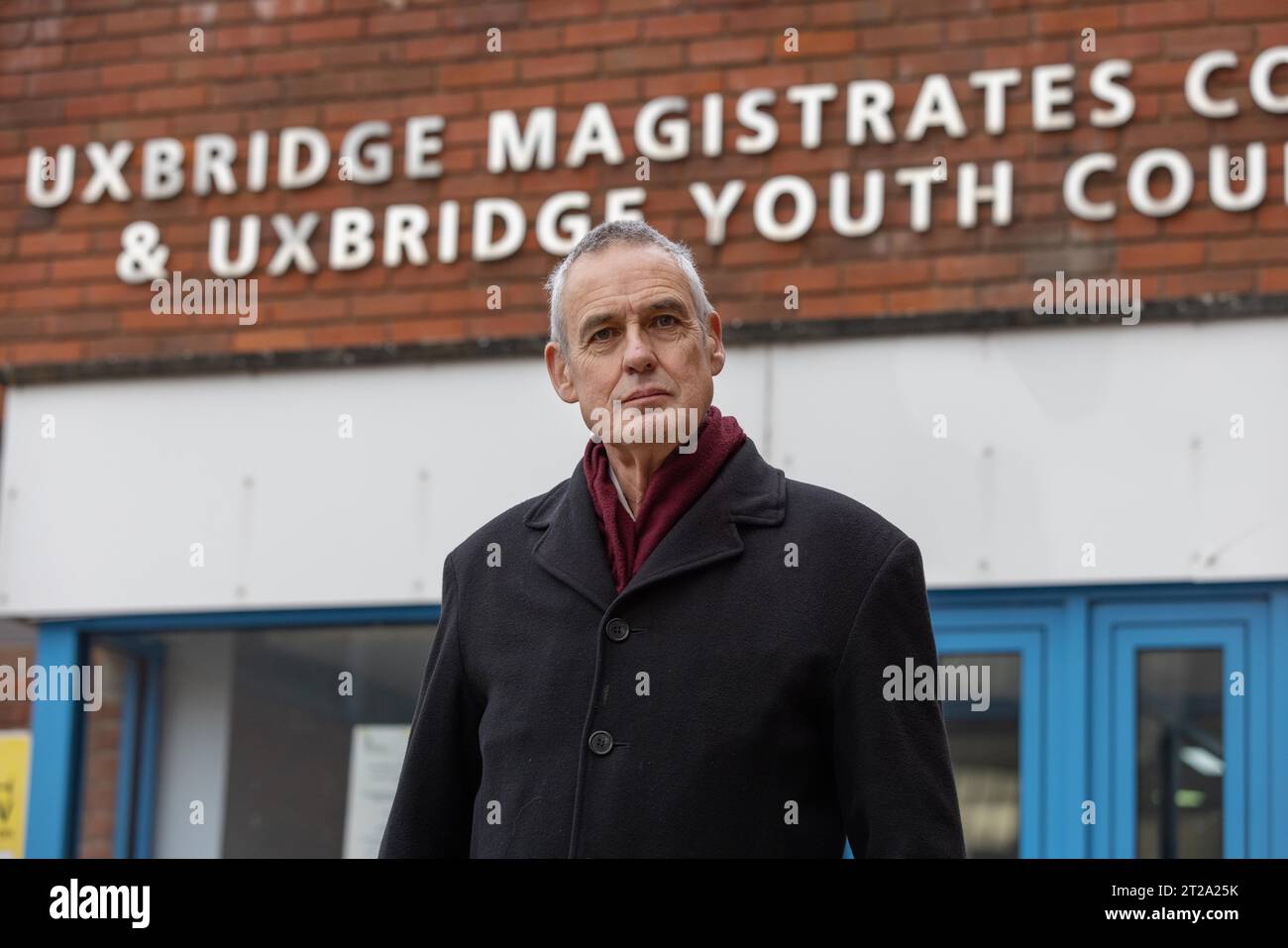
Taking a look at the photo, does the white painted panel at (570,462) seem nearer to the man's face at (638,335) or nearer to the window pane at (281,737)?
the window pane at (281,737)

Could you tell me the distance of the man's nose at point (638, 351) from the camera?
Answer: 2900mm

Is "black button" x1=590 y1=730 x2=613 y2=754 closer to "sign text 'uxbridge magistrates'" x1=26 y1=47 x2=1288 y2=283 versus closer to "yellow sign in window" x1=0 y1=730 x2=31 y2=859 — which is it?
"sign text 'uxbridge magistrates'" x1=26 y1=47 x2=1288 y2=283

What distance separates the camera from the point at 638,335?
2928mm

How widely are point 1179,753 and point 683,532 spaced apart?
3.55 meters

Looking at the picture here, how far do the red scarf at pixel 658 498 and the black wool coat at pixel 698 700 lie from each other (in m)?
0.02

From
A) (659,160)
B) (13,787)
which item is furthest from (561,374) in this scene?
(13,787)

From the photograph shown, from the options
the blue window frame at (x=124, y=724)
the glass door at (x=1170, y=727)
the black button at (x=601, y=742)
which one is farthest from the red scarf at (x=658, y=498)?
the blue window frame at (x=124, y=724)

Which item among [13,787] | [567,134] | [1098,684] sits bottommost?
[13,787]

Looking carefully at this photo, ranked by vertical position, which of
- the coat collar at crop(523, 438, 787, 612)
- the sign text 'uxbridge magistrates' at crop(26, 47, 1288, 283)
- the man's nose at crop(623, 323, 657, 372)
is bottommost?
the coat collar at crop(523, 438, 787, 612)

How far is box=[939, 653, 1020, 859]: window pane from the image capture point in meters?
5.99

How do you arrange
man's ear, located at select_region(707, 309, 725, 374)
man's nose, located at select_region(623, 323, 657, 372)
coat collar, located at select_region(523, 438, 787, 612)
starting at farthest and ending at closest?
man's ear, located at select_region(707, 309, 725, 374)
man's nose, located at select_region(623, 323, 657, 372)
coat collar, located at select_region(523, 438, 787, 612)

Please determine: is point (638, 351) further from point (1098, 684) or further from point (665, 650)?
point (1098, 684)

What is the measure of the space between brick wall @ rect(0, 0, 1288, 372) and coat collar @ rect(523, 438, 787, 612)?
3.41 m

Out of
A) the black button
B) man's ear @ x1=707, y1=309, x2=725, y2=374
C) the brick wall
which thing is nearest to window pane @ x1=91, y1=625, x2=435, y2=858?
the brick wall
